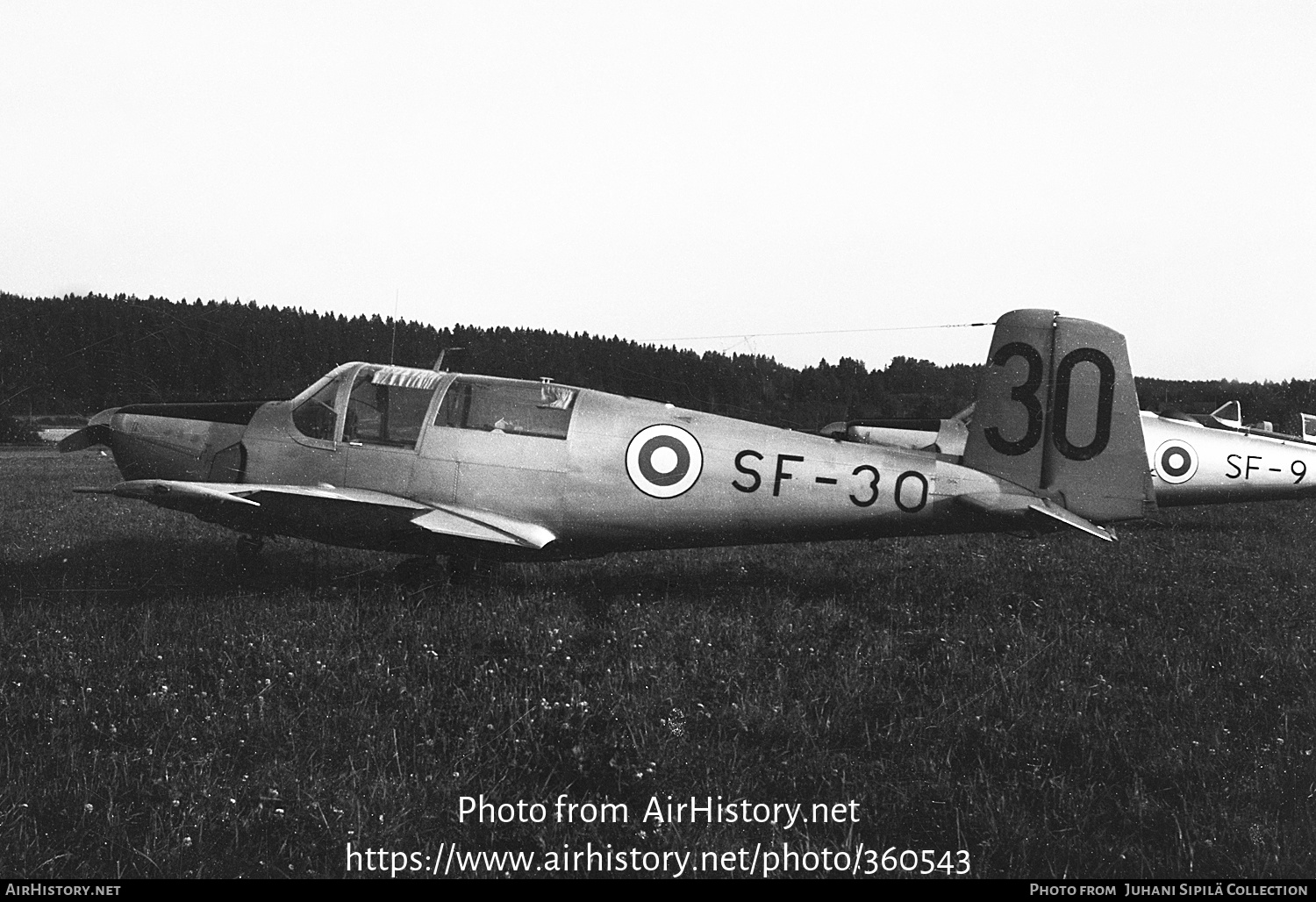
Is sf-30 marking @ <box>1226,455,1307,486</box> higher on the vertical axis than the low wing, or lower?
higher

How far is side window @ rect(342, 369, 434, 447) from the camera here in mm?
6234

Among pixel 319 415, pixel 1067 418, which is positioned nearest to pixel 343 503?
pixel 319 415

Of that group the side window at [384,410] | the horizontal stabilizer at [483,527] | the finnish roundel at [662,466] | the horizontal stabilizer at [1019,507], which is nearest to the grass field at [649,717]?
the horizontal stabilizer at [483,527]

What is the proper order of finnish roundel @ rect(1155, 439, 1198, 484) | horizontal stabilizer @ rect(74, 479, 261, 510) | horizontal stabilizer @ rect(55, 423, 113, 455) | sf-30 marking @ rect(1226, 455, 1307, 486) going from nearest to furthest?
horizontal stabilizer @ rect(74, 479, 261, 510)
horizontal stabilizer @ rect(55, 423, 113, 455)
finnish roundel @ rect(1155, 439, 1198, 484)
sf-30 marking @ rect(1226, 455, 1307, 486)

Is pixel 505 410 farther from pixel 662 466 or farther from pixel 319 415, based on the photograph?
pixel 319 415

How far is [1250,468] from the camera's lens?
1145cm

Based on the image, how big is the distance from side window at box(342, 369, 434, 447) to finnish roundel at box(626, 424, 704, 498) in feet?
5.64

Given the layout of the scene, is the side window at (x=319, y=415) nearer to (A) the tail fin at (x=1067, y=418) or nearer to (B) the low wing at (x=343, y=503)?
(B) the low wing at (x=343, y=503)

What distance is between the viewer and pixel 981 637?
5.05 meters

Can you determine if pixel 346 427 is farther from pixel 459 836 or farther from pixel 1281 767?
pixel 1281 767

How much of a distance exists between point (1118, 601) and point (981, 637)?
5.83 feet

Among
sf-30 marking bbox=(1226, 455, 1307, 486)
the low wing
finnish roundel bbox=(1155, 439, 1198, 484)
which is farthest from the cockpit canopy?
sf-30 marking bbox=(1226, 455, 1307, 486)

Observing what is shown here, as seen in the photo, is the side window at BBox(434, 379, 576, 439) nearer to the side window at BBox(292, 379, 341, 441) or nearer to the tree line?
the side window at BBox(292, 379, 341, 441)

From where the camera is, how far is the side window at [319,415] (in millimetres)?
6379
